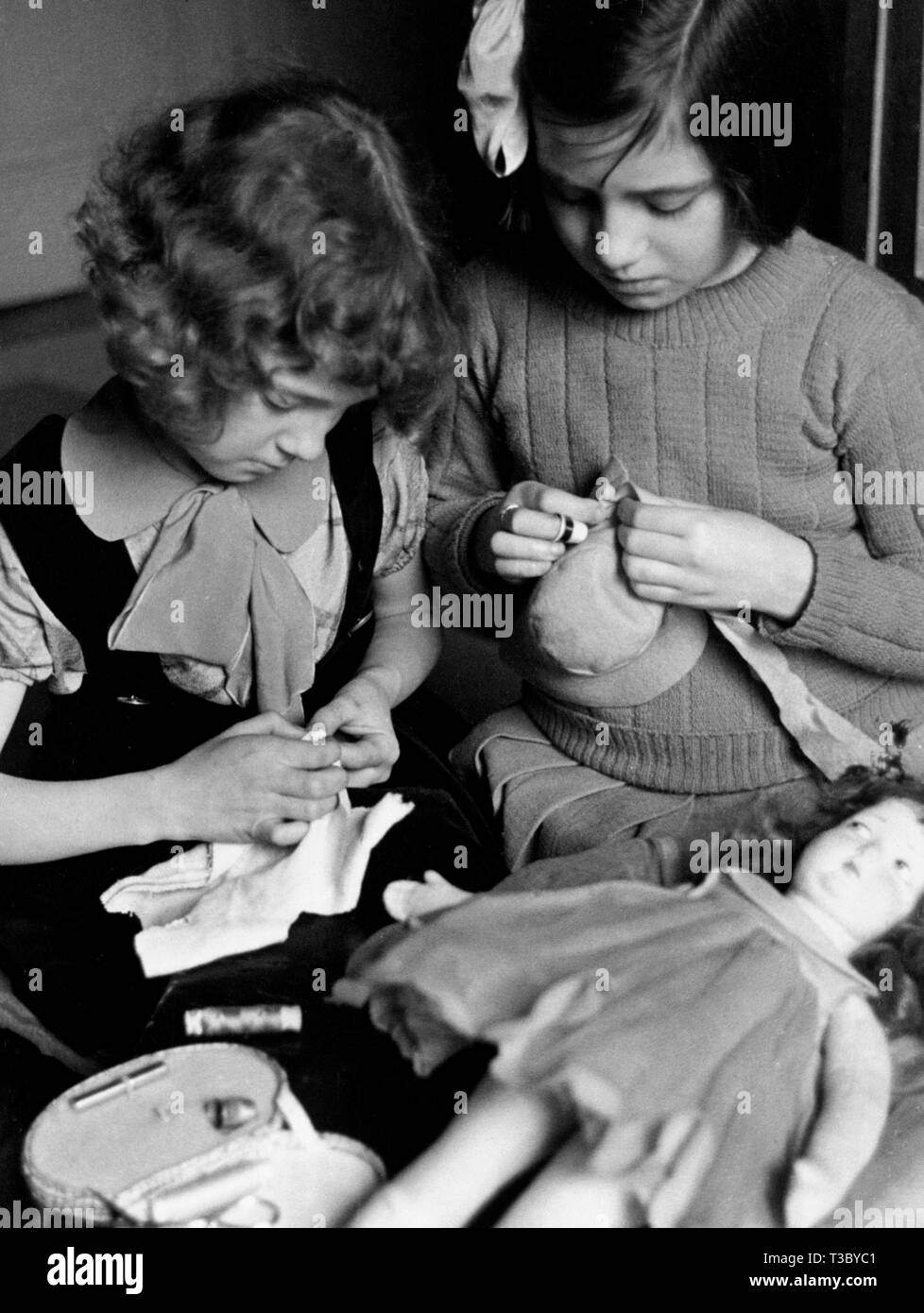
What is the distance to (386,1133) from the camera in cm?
55

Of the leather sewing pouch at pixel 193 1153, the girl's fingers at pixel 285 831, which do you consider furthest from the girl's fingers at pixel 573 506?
the leather sewing pouch at pixel 193 1153

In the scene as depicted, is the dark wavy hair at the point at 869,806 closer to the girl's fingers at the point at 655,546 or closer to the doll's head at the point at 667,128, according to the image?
the girl's fingers at the point at 655,546

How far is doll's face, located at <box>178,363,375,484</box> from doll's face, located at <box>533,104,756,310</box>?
135mm

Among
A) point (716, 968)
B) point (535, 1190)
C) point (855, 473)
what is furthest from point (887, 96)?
point (535, 1190)

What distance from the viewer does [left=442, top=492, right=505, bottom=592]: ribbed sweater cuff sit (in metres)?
0.82

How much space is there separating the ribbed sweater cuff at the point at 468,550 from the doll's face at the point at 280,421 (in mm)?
129

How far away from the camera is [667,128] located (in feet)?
2.15

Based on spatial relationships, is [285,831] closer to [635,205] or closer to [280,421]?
[280,421]

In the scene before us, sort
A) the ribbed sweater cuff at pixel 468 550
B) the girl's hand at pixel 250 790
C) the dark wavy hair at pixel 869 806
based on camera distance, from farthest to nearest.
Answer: the ribbed sweater cuff at pixel 468 550, the girl's hand at pixel 250 790, the dark wavy hair at pixel 869 806

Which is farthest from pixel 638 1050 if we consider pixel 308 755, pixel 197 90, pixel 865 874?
pixel 197 90

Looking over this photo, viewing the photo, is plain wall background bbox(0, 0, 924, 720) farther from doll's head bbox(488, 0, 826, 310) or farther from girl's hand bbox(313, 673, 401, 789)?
girl's hand bbox(313, 673, 401, 789)

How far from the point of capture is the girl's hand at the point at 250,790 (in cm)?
72

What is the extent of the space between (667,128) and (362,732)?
35 cm
